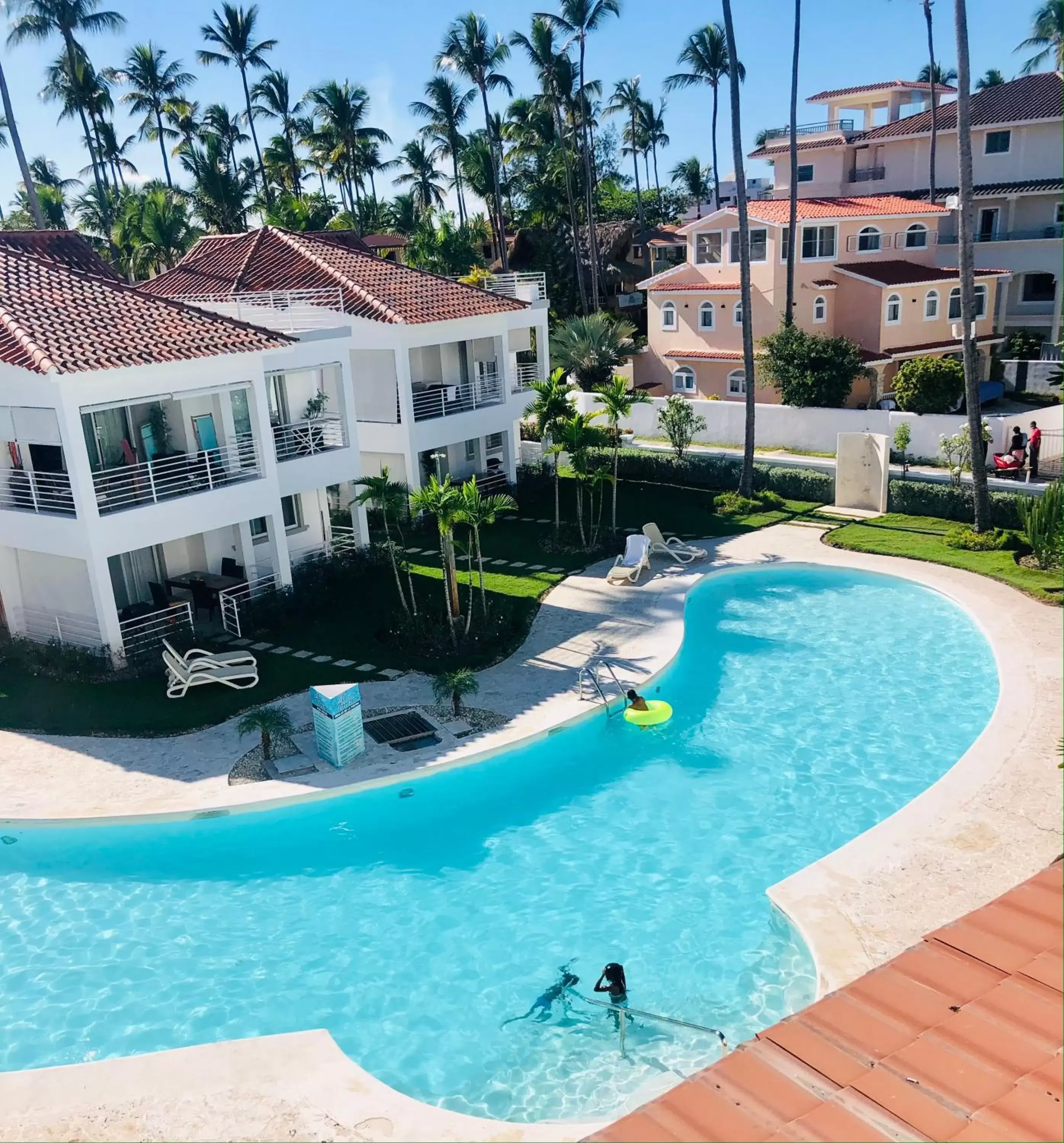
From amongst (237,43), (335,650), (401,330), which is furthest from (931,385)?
(237,43)

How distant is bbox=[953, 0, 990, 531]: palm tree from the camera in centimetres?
2397

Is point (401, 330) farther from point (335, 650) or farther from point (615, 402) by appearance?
point (335, 650)

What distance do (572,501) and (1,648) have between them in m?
17.1

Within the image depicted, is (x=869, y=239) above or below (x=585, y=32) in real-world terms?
below

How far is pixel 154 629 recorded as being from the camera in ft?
71.4

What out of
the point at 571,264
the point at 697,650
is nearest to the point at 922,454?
the point at 697,650

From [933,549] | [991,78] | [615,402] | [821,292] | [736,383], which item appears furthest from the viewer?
A: [991,78]

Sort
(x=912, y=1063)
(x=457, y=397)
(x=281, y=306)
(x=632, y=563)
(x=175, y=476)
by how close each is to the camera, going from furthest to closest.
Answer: (x=457, y=397)
(x=281, y=306)
(x=632, y=563)
(x=175, y=476)
(x=912, y=1063)

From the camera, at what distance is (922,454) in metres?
33.6

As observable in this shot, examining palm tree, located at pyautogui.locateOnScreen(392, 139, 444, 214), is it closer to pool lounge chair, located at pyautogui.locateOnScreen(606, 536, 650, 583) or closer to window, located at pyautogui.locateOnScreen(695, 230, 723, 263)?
window, located at pyautogui.locateOnScreen(695, 230, 723, 263)

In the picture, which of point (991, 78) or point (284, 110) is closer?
point (284, 110)

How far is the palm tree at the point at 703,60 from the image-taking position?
48875mm

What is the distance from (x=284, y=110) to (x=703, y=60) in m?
27.6

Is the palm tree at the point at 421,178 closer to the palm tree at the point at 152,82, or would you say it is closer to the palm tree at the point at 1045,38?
the palm tree at the point at 152,82
